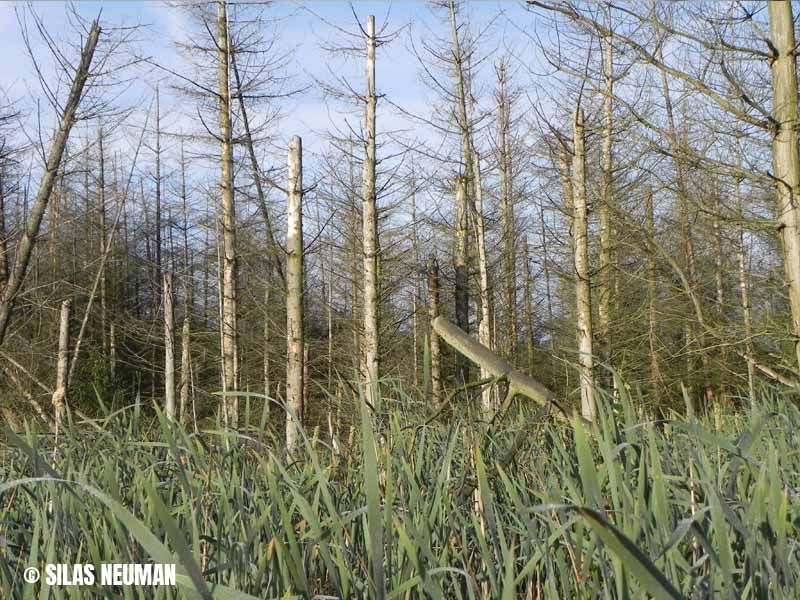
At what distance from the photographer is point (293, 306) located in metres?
8.48

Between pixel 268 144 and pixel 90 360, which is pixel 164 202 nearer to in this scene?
pixel 90 360

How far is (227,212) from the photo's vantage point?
13898 mm

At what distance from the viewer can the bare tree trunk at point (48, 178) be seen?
7.34 metres

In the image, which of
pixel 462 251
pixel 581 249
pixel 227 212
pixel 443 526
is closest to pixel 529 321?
pixel 462 251

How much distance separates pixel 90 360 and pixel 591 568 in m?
21.5

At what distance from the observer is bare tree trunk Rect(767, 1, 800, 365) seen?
17.4 ft

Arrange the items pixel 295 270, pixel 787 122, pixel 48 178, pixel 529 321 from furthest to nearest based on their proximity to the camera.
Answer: pixel 529 321 < pixel 295 270 < pixel 48 178 < pixel 787 122

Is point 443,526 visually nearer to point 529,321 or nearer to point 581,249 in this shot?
point 581,249

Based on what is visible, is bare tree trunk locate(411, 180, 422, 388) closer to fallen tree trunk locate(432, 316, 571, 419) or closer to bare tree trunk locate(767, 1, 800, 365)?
bare tree trunk locate(767, 1, 800, 365)

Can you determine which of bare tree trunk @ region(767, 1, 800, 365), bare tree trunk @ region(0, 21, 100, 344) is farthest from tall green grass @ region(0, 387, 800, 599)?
A: bare tree trunk @ region(0, 21, 100, 344)

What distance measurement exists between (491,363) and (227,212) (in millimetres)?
12223

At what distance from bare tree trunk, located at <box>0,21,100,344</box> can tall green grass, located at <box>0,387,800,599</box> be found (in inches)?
217

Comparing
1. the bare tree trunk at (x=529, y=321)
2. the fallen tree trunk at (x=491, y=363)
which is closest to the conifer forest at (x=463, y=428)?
the fallen tree trunk at (x=491, y=363)

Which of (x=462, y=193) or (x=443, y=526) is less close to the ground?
(x=462, y=193)
